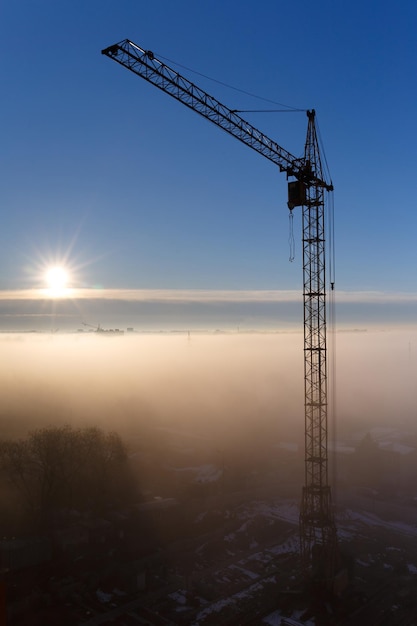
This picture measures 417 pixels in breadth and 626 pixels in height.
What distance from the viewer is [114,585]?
20.3 metres

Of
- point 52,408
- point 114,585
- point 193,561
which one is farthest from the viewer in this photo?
point 52,408

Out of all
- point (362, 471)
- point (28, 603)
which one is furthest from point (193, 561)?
point (362, 471)

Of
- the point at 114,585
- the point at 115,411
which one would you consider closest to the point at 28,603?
the point at 114,585

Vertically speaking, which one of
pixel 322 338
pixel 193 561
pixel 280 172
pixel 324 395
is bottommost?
pixel 193 561

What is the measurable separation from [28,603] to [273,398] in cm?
6590

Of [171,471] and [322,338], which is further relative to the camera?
[171,471]

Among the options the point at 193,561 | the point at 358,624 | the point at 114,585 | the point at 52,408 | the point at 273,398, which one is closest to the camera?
the point at 358,624

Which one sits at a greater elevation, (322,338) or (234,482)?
(322,338)

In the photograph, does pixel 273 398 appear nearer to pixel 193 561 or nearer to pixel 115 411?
pixel 115 411

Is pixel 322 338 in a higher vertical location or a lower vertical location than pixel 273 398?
higher

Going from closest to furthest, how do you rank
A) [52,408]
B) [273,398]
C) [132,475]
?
[132,475] < [52,408] < [273,398]

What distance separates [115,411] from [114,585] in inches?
1785

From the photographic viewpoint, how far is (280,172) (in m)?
26.5

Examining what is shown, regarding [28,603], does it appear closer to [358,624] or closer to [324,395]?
[358,624]
